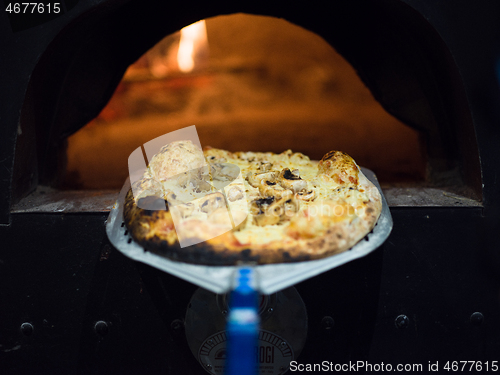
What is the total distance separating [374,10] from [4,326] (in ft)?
5.40

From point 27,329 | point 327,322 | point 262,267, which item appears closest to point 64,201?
point 27,329

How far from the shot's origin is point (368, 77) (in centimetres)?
141

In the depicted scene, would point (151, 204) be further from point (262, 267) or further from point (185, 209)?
point (262, 267)

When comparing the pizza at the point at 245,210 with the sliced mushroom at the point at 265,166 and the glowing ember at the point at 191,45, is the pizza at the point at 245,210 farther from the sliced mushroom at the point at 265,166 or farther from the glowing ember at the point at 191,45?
the glowing ember at the point at 191,45

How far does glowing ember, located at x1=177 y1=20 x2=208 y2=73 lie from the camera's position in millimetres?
1714

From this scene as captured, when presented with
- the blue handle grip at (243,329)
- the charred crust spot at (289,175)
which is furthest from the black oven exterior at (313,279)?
the blue handle grip at (243,329)

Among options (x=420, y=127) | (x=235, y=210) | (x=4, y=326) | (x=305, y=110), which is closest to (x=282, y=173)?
(x=235, y=210)

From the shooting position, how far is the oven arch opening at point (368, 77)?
1179 mm

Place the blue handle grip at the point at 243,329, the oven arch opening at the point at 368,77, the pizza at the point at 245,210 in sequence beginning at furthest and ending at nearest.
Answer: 1. the oven arch opening at the point at 368,77
2. the pizza at the point at 245,210
3. the blue handle grip at the point at 243,329

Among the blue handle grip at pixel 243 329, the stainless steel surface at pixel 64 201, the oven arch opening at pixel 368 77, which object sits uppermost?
the oven arch opening at pixel 368 77

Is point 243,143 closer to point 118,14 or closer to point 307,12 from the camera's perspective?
point 307,12

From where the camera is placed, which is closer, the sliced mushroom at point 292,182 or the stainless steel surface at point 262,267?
the stainless steel surface at point 262,267

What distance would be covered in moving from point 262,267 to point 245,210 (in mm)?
183

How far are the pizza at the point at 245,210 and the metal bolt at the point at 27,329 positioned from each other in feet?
1.77
